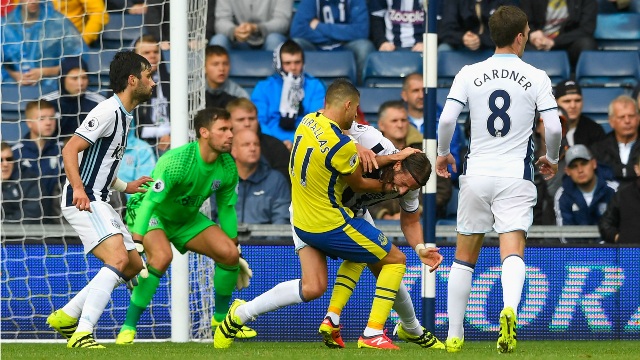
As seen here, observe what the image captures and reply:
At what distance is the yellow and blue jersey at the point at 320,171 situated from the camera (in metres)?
7.26

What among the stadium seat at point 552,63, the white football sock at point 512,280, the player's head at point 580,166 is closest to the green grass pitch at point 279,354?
the white football sock at point 512,280

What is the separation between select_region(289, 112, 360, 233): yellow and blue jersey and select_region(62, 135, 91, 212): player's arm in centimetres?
134

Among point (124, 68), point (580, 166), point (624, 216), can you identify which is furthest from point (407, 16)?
point (124, 68)

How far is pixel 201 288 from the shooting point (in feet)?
33.2

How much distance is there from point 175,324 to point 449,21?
17.9 ft

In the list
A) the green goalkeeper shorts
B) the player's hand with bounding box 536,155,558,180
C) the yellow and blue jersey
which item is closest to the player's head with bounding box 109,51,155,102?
the yellow and blue jersey

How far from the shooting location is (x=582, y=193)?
11.0 metres

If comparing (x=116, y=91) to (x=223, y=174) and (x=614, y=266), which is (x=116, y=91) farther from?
(x=614, y=266)

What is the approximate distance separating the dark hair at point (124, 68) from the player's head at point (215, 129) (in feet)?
3.66

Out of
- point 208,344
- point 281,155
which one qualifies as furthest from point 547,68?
point 208,344

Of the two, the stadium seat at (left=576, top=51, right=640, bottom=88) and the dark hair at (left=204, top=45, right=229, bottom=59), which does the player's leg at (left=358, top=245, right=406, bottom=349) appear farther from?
the stadium seat at (left=576, top=51, right=640, bottom=88)

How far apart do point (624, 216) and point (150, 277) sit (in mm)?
4132

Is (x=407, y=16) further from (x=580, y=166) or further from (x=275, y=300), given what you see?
(x=275, y=300)

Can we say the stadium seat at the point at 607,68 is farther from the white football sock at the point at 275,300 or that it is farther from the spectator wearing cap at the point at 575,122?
the white football sock at the point at 275,300
